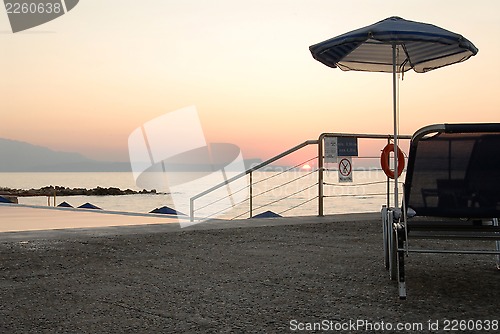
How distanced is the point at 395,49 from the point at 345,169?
2502 millimetres

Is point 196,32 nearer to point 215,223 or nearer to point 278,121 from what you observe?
point 278,121

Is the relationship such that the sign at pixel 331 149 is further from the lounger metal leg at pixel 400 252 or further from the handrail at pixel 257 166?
the lounger metal leg at pixel 400 252

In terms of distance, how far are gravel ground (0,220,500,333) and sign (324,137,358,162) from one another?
2.11m

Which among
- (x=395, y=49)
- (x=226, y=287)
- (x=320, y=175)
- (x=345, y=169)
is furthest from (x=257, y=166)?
(x=226, y=287)

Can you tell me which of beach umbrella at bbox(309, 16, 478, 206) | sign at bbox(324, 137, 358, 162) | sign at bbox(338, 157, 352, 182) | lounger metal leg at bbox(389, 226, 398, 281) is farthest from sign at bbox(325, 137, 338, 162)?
lounger metal leg at bbox(389, 226, 398, 281)

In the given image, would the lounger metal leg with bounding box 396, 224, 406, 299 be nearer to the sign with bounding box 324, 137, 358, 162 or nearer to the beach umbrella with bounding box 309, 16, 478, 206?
the beach umbrella with bounding box 309, 16, 478, 206

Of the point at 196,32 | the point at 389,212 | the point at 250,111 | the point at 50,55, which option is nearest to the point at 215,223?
the point at 389,212

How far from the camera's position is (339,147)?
6641 mm

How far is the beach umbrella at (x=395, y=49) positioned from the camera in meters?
3.43

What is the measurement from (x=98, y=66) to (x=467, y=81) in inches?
305

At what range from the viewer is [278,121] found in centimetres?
1431

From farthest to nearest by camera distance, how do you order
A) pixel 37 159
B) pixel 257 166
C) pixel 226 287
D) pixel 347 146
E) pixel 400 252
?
pixel 37 159
pixel 257 166
pixel 347 146
pixel 226 287
pixel 400 252

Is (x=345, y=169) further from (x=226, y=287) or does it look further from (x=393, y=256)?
(x=226, y=287)

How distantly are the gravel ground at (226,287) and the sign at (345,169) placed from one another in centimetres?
219
